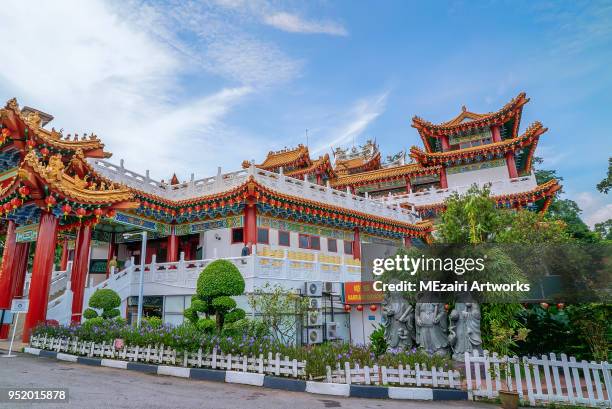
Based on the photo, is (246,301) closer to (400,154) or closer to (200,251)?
(200,251)

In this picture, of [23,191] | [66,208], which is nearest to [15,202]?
[23,191]

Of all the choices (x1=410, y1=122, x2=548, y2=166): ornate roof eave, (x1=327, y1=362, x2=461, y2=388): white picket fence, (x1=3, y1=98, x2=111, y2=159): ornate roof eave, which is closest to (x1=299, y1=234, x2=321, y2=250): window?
(x1=3, y1=98, x2=111, y2=159): ornate roof eave

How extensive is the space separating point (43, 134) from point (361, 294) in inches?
545

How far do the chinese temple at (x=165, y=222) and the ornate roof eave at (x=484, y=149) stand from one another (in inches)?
3.6

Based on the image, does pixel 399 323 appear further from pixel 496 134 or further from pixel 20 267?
pixel 496 134

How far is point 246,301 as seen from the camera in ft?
47.3

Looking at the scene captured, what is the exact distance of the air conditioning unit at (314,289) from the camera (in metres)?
15.0

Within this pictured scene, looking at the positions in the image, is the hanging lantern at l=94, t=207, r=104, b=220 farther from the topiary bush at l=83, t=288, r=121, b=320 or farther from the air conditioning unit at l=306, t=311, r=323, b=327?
the air conditioning unit at l=306, t=311, r=323, b=327

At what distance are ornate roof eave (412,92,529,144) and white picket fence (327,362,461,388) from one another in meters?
27.6

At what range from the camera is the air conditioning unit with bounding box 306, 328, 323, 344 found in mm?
13867

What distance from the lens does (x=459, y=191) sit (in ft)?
97.8

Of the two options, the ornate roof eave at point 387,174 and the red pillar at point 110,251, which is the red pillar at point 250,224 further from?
the ornate roof eave at point 387,174

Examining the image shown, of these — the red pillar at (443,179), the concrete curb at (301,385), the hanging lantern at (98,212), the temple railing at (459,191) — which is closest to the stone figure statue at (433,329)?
the concrete curb at (301,385)

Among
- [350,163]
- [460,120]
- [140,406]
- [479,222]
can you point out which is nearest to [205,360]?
[140,406]
